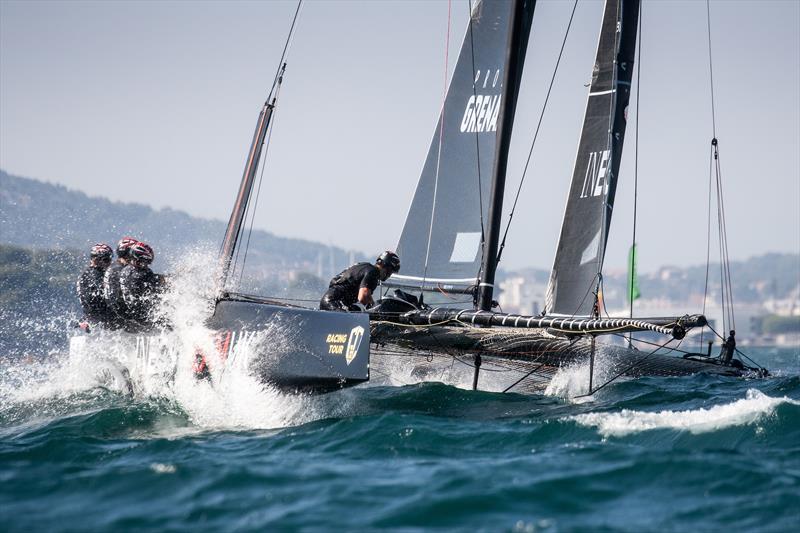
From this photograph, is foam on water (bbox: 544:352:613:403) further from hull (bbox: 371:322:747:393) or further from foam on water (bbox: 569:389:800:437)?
foam on water (bbox: 569:389:800:437)

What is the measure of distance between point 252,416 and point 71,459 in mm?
1566

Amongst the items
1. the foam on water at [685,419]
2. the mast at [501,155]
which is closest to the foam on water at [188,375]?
the foam on water at [685,419]

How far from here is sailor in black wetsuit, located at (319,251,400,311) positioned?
8625mm

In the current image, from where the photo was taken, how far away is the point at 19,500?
4887mm

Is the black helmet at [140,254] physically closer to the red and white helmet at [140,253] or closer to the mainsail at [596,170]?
the red and white helmet at [140,253]

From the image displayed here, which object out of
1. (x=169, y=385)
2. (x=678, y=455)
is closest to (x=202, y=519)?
(x=678, y=455)

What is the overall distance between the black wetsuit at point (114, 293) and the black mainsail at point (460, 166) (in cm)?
348

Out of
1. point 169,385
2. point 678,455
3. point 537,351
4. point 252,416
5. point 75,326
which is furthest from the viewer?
point 75,326

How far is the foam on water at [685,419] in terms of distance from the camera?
6.29 metres

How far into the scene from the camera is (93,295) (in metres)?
8.90

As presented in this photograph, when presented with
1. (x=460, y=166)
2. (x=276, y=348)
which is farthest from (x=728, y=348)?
(x=276, y=348)

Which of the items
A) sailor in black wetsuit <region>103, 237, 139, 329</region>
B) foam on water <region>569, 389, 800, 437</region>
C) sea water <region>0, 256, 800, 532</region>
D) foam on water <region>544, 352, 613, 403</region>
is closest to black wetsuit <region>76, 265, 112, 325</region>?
sailor in black wetsuit <region>103, 237, 139, 329</region>

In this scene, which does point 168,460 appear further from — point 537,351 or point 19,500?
point 537,351

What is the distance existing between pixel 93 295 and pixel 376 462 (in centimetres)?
429
